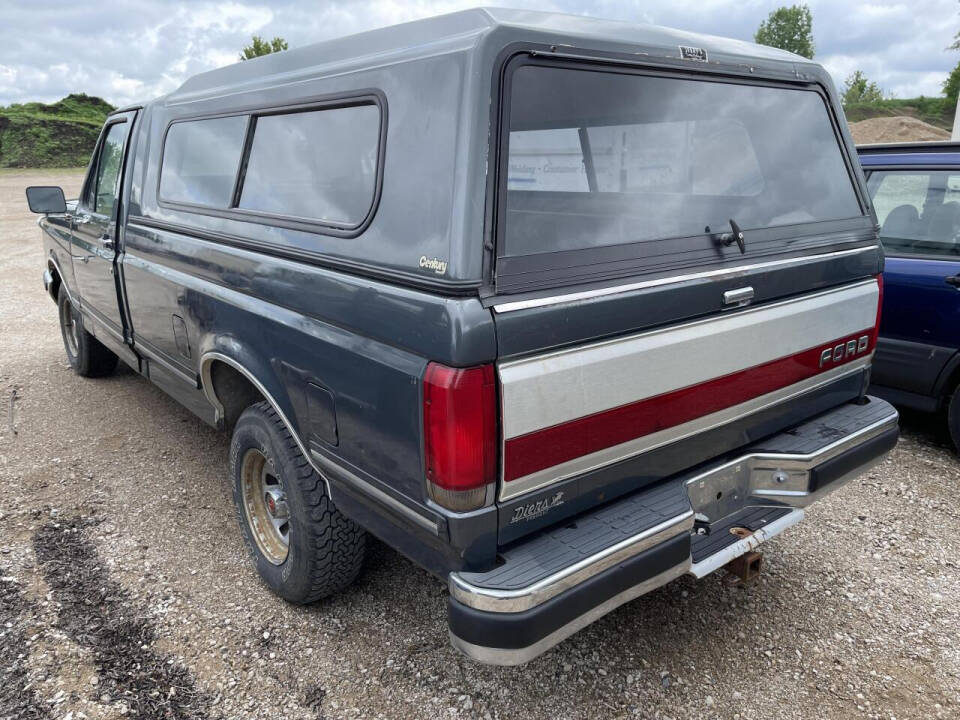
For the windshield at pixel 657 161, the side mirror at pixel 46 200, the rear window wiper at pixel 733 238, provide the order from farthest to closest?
the side mirror at pixel 46 200
the rear window wiper at pixel 733 238
the windshield at pixel 657 161

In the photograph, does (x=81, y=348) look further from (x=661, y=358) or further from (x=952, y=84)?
(x=952, y=84)

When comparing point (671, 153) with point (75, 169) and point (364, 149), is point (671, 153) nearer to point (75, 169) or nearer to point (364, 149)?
point (364, 149)

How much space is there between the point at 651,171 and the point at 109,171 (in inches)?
136

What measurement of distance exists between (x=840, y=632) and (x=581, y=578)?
4.63ft

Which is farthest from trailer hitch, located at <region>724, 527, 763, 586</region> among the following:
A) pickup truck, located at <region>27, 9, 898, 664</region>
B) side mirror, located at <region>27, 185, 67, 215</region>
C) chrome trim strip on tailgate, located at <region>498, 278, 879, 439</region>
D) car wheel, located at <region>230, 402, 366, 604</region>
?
side mirror, located at <region>27, 185, 67, 215</region>

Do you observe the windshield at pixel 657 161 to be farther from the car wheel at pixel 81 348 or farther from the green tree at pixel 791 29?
the green tree at pixel 791 29

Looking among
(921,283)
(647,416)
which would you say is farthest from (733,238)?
(921,283)

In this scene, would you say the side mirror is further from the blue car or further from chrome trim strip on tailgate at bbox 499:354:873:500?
the blue car

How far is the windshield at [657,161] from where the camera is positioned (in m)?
2.09

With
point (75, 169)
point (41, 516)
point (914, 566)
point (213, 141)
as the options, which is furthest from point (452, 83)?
point (75, 169)

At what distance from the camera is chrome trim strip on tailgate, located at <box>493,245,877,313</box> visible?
74.8 inches

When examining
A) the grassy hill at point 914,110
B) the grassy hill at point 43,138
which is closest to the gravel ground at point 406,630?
the grassy hill at point 43,138

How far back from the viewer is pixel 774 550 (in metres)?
3.30

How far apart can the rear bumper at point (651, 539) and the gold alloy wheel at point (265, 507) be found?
1.22 meters
